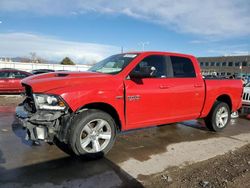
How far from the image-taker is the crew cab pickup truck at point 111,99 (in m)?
4.24

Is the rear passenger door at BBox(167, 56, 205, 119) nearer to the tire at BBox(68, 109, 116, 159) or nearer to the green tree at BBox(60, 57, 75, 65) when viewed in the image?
the tire at BBox(68, 109, 116, 159)

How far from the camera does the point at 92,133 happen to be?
460 centimetres

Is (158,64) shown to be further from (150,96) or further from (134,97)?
(134,97)

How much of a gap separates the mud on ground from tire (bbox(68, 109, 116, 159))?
1115 millimetres

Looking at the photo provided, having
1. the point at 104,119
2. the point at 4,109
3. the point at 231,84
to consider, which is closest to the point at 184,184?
the point at 104,119

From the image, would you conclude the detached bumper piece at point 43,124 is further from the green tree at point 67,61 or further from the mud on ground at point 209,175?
the green tree at point 67,61

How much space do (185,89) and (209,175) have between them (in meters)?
2.28

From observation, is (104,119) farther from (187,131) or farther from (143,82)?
(187,131)

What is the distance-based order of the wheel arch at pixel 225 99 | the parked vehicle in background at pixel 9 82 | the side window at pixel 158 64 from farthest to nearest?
the parked vehicle in background at pixel 9 82 < the wheel arch at pixel 225 99 < the side window at pixel 158 64

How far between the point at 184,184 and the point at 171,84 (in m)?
2.41

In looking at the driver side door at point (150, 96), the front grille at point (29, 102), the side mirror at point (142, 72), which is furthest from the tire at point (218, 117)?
the front grille at point (29, 102)

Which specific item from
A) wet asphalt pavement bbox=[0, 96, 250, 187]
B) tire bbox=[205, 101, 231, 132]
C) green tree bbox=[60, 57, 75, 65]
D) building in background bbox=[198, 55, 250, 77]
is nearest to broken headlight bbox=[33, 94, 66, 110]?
wet asphalt pavement bbox=[0, 96, 250, 187]

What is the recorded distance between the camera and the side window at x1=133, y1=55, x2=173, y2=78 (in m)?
5.39

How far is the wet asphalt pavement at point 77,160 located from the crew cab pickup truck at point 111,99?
1.05 feet
